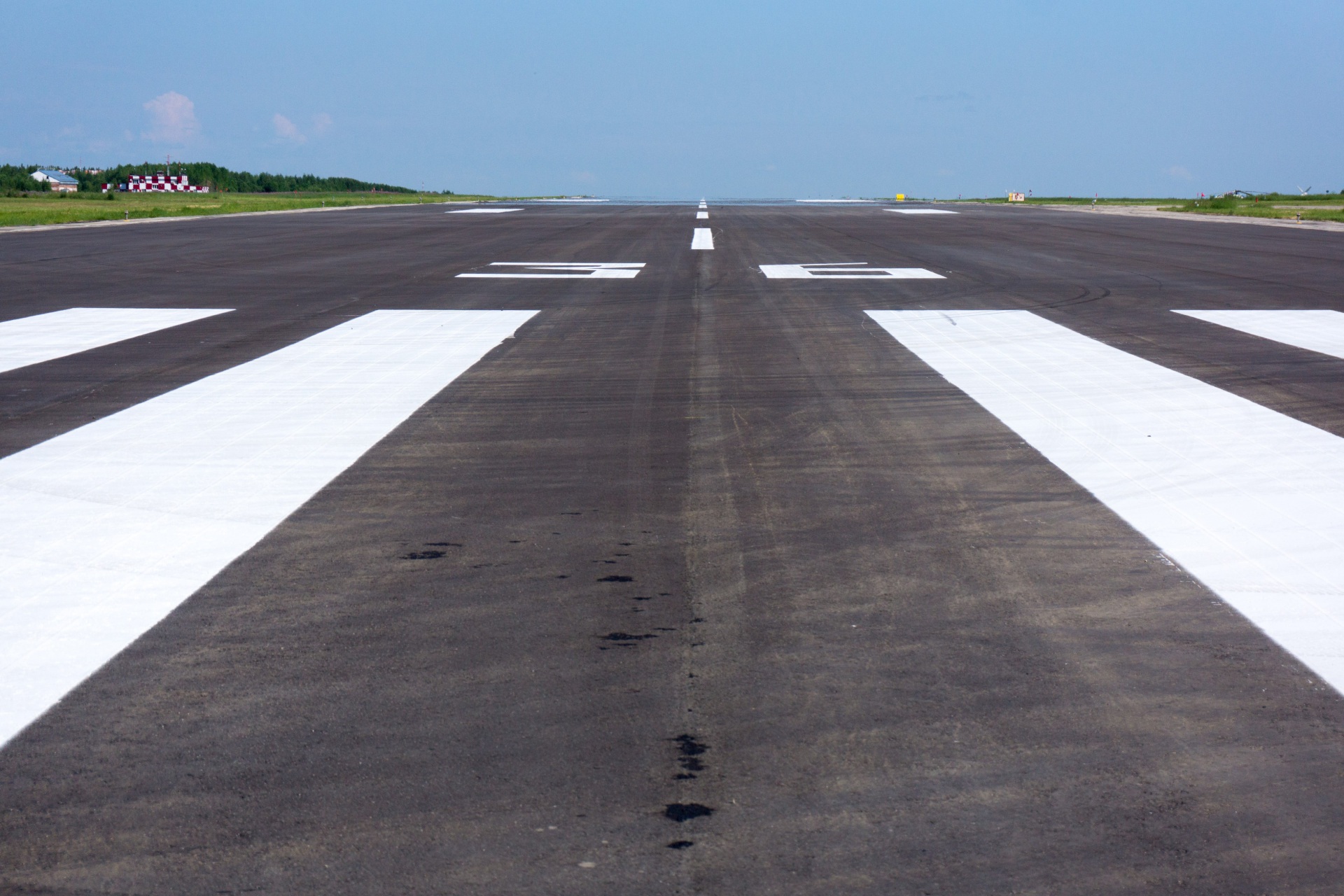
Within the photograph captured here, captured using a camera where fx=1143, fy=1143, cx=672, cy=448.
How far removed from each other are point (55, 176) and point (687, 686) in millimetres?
106913

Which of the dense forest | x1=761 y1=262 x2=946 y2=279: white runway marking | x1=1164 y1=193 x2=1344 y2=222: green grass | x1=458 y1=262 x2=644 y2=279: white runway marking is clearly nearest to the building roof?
the dense forest

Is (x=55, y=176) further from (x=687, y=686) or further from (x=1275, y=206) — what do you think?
(x=687, y=686)

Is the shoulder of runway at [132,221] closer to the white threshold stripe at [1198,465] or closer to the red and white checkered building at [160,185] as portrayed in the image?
the white threshold stripe at [1198,465]

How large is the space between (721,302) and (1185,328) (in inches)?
188

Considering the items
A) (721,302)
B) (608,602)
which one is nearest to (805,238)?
(721,302)

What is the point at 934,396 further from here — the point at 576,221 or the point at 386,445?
the point at 576,221

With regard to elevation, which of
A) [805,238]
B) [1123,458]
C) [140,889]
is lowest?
[140,889]

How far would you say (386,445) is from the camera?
6.34 m

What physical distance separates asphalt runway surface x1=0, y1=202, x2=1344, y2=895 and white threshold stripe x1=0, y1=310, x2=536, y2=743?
0.11 metres

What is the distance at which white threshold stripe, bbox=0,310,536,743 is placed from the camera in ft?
12.5

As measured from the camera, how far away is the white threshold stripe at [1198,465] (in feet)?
13.9

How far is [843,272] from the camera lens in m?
16.6

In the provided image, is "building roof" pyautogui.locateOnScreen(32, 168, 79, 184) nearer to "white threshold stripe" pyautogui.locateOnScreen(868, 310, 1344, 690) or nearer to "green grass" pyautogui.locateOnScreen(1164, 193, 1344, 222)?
"green grass" pyautogui.locateOnScreen(1164, 193, 1344, 222)

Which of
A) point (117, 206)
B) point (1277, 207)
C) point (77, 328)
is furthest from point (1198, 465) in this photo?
point (117, 206)
